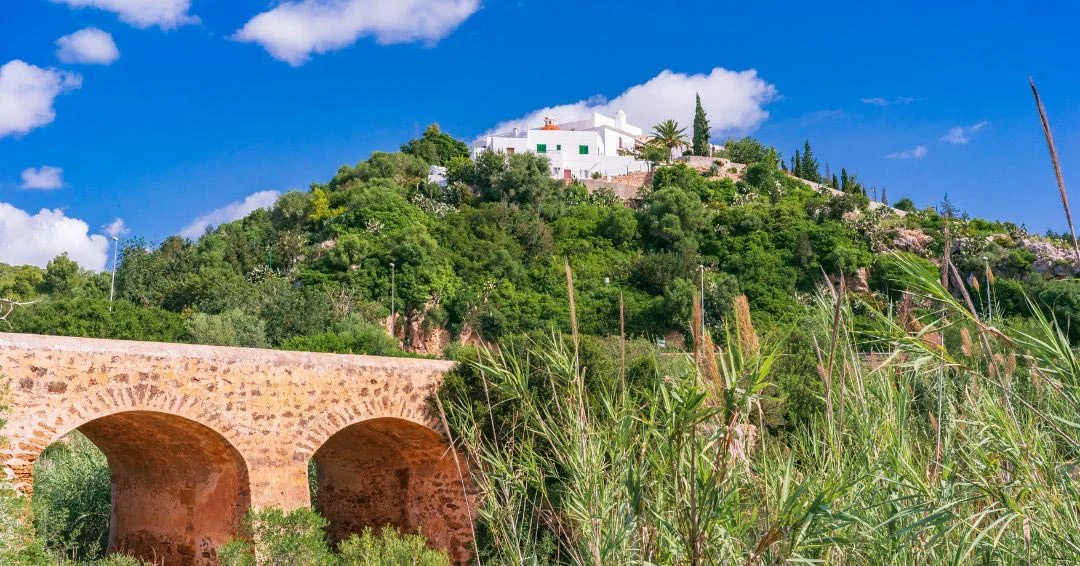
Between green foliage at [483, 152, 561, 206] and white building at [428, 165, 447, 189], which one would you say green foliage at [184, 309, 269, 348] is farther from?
white building at [428, 165, 447, 189]

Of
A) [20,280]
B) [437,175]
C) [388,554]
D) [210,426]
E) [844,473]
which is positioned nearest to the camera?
[844,473]

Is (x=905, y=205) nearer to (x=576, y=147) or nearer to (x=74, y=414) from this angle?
(x=576, y=147)

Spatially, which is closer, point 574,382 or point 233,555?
point 574,382

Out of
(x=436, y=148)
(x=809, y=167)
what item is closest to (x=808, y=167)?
(x=809, y=167)

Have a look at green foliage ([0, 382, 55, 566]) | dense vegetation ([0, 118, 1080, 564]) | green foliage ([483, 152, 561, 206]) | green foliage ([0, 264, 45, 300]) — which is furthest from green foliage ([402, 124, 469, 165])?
green foliage ([0, 382, 55, 566])

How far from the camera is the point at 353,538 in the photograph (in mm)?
8609

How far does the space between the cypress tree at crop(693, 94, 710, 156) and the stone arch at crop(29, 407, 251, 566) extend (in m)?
40.3

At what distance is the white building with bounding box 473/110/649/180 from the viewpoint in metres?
42.2

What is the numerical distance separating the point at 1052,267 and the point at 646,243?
13981 mm

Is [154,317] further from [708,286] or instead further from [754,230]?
[754,230]

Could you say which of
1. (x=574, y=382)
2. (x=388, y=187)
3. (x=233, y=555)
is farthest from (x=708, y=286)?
(x=574, y=382)

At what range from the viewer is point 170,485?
884 centimetres

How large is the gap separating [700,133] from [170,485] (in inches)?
1641

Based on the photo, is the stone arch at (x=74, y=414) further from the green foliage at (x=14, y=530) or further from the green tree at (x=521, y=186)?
the green tree at (x=521, y=186)
